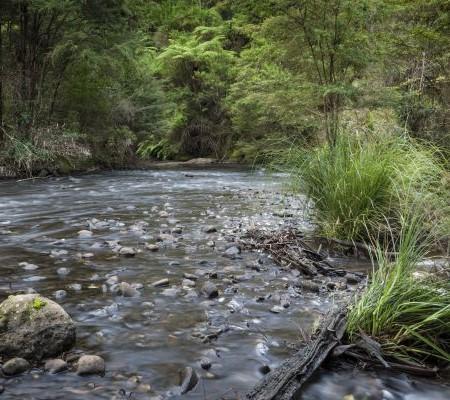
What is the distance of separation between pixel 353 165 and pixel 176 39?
74.0ft

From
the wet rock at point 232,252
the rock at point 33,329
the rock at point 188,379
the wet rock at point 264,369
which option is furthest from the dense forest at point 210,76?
the rock at point 33,329

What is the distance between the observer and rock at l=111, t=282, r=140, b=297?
12.8 ft

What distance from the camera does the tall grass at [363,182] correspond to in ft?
16.7

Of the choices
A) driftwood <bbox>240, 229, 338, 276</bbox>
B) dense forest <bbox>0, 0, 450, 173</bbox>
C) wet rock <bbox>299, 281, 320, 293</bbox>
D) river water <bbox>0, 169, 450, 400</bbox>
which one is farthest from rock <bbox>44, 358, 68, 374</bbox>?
dense forest <bbox>0, 0, 450, 173</bbox>

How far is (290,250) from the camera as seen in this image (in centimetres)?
510

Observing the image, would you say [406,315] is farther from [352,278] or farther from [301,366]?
[352,278]

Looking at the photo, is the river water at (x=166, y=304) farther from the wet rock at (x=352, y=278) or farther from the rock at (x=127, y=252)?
the wet rock at (x=352, y=278)

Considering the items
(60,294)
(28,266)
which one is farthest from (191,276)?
(28,266)

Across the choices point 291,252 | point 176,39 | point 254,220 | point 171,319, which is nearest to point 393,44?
point 254,220

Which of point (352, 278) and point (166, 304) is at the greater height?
point (166, 304)

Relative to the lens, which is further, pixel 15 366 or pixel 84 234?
pixel 84 234

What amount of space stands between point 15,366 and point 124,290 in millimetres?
1344

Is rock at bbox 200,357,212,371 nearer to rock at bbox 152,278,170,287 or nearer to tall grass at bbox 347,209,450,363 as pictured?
tall grass at bbox 347,209,450,363

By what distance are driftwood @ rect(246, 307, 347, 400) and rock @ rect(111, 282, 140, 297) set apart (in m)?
1.56
